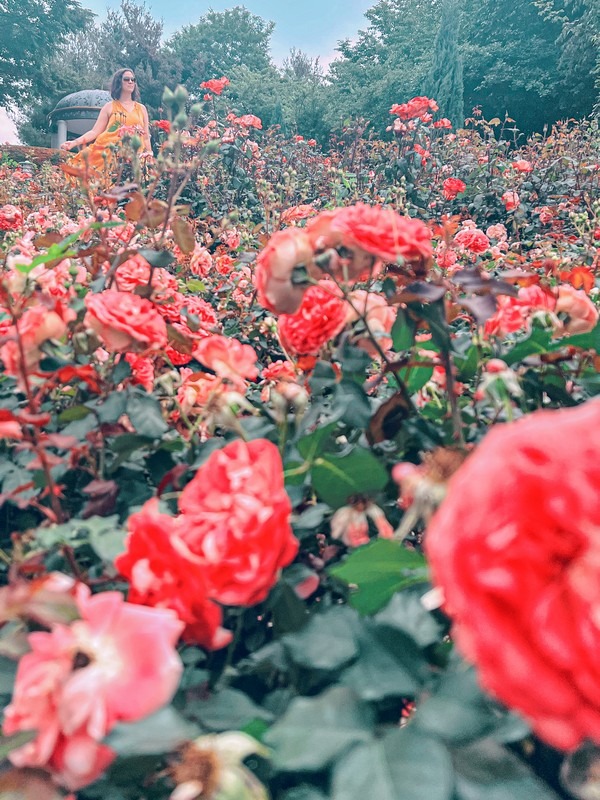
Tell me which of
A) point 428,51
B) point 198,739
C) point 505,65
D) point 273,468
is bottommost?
point 198,739

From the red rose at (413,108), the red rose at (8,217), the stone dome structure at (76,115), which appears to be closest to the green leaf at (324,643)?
the red rose at (8,217)

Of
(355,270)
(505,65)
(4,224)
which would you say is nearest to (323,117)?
(505,65)

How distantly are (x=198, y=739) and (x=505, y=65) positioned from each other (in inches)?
680

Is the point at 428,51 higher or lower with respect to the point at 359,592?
higher

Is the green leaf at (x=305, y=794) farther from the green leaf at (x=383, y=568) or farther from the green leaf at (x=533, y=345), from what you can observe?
the green leaf at (x=533, y=345)

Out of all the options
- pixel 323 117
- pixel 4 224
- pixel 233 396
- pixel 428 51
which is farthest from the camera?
pixel 428 51

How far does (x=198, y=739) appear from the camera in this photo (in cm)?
36

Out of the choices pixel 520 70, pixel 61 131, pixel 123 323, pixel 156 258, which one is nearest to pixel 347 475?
pixel 123 323

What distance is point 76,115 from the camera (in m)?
14.8

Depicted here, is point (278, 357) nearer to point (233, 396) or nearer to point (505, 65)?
point (233, 396)

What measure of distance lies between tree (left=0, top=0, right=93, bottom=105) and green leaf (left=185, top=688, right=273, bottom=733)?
25.1m

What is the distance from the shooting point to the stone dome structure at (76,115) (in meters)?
14.6

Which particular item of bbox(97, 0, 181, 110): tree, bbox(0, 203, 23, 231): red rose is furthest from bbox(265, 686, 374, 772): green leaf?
bbox(97, 0, 181, 110): tree

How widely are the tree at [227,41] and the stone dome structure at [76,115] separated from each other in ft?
33.7
